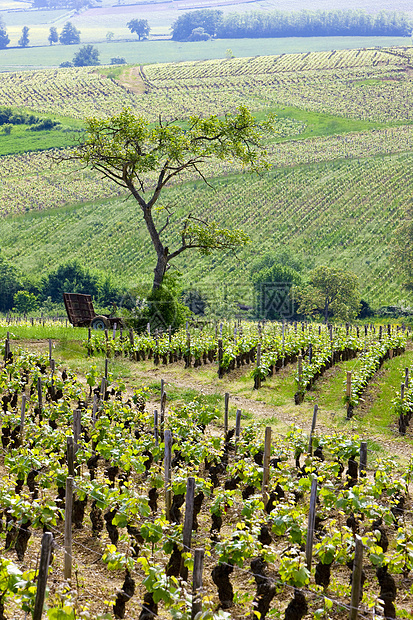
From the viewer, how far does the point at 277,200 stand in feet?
217

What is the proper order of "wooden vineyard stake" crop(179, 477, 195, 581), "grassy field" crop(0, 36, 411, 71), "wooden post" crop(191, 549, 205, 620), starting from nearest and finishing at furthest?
"wooden post" crop(191, 549, 205, 620)
"wooden vineyard stake" crop(179, 477, 195, 581)
"grassy field" crop(0, 36, 411, 71)

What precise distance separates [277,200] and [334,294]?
2089 centimetres

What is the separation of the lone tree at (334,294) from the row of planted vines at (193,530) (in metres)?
37.2

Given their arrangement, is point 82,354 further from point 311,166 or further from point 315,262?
point 311,166

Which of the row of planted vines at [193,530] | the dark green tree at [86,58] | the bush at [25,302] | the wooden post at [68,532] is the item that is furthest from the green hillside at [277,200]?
the dark green tree at [86,58]

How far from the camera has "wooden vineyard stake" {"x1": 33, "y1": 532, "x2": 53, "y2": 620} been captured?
5.25 metres

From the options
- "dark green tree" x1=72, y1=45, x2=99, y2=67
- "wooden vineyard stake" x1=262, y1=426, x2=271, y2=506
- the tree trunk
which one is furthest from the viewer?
"dark green tree" x1=72, y1=45, x2=99, y2=67

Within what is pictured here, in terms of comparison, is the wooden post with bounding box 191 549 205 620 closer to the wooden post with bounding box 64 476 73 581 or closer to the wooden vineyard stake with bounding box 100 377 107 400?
the wooden post with bounding box 64 476 73 581

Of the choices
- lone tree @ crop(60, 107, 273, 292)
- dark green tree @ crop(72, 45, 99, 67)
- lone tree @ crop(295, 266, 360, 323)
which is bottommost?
lone tree @ crop(295, 266, 360, 323)

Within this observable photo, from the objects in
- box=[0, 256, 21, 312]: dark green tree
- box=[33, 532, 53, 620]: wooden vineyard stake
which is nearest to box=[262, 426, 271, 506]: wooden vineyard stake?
box=[33, 532, 53, 620]: wooden vineyard stake

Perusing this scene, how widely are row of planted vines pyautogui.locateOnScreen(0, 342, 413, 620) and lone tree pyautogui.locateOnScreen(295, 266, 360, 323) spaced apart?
37.2 meters

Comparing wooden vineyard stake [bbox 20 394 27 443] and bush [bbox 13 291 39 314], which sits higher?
wooden vineyard stake [bbox 20 394 27 443]

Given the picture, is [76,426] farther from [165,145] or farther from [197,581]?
[165,145]

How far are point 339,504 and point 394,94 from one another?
9710cm
